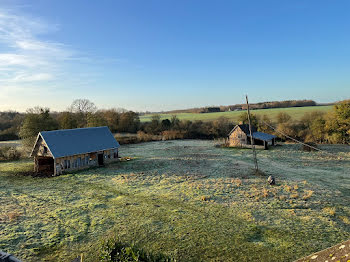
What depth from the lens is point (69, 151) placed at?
29.2 metres

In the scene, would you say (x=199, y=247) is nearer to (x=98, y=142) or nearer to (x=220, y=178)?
(x=220, y=178)

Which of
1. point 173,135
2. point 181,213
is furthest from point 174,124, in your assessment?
point 181,213

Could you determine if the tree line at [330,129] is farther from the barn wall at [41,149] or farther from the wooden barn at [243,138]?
the barn wall at [41,149]

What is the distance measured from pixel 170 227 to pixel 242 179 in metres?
12.9

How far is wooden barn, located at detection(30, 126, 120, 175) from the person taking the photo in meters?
28.6

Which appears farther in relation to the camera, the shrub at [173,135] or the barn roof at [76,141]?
the shrub at [173,135]

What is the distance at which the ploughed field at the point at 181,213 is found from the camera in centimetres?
1194

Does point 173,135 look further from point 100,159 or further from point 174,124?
point 100,159

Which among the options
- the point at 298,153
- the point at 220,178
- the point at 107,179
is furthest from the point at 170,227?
the point at 298,153

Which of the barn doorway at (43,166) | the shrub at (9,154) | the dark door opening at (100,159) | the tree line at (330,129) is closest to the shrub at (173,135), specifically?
the tree line at (330,129)

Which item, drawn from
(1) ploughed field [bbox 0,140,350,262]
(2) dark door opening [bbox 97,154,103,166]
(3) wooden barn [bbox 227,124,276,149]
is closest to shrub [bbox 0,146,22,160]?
(1) ploughed field [bbox 0,140,350,262]

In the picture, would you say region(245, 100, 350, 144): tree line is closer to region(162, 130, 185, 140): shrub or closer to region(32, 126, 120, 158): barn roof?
region(162, 130, 185, 140): shrub

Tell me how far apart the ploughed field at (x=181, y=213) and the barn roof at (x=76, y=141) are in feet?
11.7

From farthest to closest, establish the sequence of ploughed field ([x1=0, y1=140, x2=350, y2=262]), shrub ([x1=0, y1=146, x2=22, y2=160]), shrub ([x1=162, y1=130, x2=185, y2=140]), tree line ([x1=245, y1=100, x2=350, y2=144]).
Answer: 1. shrub ([x1=162, y1=130, x2=185, y2=140])
2. tree line ([x1=245, y1=100, x2=350, y2=144])
3. shrub ([x1=0, y1=146, x2=22, y2=160])
4. ploughed field ([x1=0, y1=140, x2=350, y2=262])
